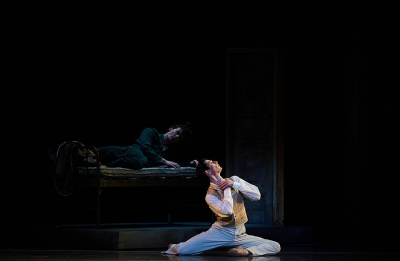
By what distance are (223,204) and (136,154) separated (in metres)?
1.44

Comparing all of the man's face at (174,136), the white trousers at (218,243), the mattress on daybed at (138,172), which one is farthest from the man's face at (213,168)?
the man's face at (174,136)

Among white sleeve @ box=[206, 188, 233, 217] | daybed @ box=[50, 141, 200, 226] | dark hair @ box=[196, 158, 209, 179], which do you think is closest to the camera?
white sleeve @ box=[206, 188, 233, 217]

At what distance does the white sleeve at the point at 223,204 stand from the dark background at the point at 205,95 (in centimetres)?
242

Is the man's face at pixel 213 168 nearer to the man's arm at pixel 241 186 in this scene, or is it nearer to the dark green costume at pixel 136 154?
the man's arm at pixel 241 186

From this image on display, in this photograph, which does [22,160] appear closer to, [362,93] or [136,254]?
[136,254]

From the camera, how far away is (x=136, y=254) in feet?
24.9

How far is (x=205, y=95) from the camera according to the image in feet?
32.9

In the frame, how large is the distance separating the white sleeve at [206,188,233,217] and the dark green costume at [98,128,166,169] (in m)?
1.25

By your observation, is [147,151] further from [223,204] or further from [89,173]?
[223,204]

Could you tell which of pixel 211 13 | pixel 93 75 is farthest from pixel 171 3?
pixel 93 75

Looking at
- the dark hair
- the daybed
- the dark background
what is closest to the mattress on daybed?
the daybed

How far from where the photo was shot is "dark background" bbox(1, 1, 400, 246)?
9641 millimetres

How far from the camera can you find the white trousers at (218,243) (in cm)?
762

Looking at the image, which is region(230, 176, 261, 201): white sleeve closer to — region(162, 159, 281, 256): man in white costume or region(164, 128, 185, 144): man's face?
region(162, 159, 281, 256): man in white costume
